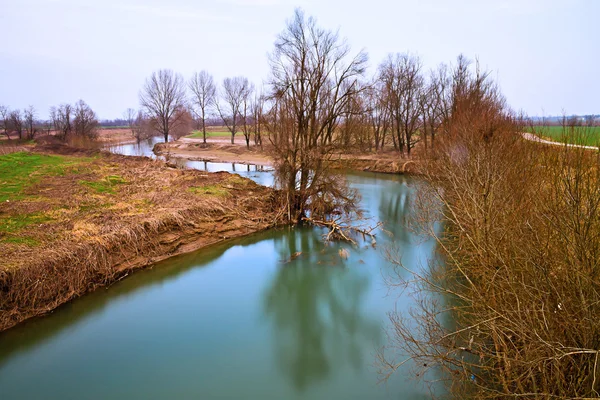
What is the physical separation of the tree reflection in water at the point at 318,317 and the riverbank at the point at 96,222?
11.7 feet

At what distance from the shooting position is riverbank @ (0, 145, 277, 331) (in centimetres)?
830

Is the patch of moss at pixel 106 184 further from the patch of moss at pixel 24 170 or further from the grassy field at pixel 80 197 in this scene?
the patch of moss at pixel 24 170

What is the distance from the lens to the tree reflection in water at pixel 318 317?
6.88 metres

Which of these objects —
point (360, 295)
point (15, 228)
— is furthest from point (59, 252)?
point (360, 295)

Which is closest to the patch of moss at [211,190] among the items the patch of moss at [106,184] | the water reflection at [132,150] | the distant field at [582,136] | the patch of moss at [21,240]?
the patch of moss at [106,184]

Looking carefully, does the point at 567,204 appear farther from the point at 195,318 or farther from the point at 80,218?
the point at 80,218

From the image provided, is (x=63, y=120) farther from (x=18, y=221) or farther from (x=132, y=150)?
(x=18, y=221)

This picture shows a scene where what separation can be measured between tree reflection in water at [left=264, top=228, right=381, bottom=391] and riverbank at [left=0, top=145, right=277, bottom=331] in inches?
140

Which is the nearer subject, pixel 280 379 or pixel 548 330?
pixel 548 330

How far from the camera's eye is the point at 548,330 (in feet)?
12.0

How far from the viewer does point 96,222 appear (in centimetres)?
1099

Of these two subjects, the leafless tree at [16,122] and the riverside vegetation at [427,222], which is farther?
the leafless tree at [16,122]

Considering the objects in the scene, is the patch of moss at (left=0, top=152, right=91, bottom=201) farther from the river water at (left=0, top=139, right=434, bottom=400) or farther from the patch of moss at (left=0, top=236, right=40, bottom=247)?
the river water at (left=0, top=139, right=434, bottom=400)

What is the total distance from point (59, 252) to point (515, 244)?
30.5 feet
